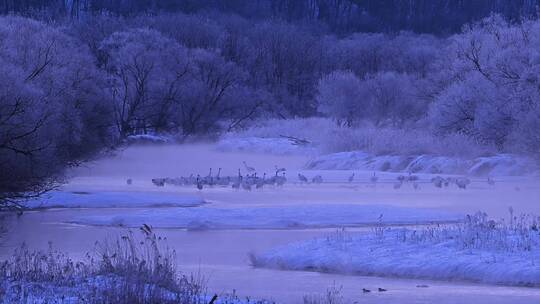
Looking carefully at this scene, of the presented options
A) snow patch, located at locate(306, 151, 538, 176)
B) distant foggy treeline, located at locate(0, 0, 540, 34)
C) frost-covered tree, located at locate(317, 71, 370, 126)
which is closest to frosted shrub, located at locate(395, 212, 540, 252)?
snow patch, located at locate(306, 151, 538, 176)

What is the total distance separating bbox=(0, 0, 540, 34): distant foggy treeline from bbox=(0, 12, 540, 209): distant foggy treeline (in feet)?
53.9

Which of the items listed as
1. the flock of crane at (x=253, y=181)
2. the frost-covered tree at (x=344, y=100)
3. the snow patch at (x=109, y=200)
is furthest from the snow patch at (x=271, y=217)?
the frost-covered tree at (x=344, y=100)

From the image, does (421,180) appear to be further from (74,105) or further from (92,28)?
(92,28)

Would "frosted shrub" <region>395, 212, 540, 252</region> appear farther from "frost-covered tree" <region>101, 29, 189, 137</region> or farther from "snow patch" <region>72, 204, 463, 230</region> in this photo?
"frost-covered tree" <region>101, 29, 189, 137</region>

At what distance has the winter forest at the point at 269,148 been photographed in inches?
714

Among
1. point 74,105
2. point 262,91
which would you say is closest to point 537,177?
point 74,105

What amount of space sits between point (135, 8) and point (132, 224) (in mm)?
101248

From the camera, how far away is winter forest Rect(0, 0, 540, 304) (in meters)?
18.1

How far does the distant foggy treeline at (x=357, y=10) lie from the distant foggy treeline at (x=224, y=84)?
1644 cm

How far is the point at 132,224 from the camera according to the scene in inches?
997

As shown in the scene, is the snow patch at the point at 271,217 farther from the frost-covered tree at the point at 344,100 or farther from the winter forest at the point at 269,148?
the frost-covered tree at the point at 344,100

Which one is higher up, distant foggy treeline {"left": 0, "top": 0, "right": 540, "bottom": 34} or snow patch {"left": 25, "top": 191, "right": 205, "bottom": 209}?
distant foggy treeline {"left": 0, "top": 0, "right": 540, "bottom": 34}

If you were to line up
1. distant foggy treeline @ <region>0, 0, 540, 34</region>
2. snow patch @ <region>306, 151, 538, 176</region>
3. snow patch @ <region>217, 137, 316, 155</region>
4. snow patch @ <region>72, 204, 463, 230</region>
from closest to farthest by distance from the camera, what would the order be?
snow patch @ <region>72, 204, 463, 230</region>
snow patch @ <region>306, 151, 538, 176</region>
snow patch @ <region>217, 137, 316, 155</region>
distant foggy treeline @ <region>0, 0, 540, 34</region>

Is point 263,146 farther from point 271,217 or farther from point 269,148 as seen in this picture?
point 271,217
